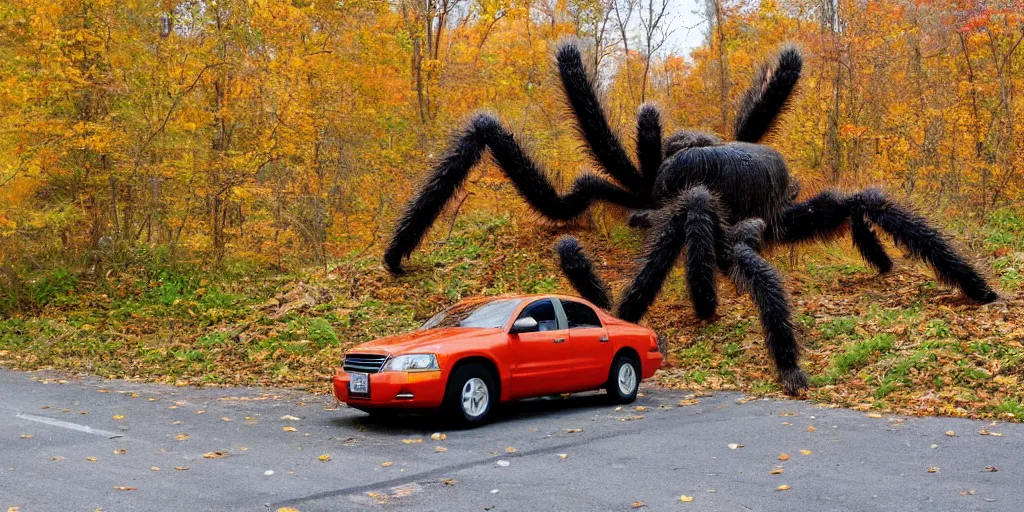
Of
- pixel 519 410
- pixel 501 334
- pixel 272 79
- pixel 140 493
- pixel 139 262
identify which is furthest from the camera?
pixel 272 79

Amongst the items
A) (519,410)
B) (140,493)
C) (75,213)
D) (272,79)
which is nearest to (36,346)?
(75,213)

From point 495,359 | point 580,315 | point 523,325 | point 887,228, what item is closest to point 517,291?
point 580,315

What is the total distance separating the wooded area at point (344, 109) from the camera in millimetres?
18672

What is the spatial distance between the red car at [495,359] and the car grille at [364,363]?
11 mm

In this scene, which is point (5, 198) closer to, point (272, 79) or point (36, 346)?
point (36, 346)

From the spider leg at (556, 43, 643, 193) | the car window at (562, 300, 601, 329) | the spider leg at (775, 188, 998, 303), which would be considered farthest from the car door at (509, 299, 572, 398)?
the spider leg at (775, 188, 998, 303)

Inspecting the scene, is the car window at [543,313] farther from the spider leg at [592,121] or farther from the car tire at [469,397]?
the spider leg at [592,121]

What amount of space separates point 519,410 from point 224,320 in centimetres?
870

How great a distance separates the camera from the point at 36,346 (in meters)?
17.0

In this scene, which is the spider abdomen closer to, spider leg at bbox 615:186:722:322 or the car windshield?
spider leg at bbox 615:186:722:322

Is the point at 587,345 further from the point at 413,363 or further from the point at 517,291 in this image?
the point at 517,291

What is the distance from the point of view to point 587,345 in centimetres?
1115

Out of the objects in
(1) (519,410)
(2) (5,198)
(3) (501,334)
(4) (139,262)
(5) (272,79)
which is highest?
(5) (272,79)

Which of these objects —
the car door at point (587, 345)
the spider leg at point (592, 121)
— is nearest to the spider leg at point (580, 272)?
the spider leg at point (592, 121)
